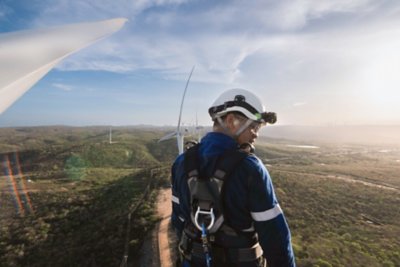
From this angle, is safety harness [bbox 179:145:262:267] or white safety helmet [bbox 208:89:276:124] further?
white safety helmet [bbox 208:89:276:124]

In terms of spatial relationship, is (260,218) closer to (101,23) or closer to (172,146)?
(101,23)

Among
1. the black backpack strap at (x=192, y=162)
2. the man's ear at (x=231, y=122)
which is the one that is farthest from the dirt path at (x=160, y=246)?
the man's ear at (x=231, y=122)

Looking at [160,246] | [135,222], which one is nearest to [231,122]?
[160,246]

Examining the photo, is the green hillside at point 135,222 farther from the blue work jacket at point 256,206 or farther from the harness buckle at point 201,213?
the harness buckle at point 201,213

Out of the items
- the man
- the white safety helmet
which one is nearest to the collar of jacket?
the man

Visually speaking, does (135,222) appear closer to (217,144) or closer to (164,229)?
(164,229)

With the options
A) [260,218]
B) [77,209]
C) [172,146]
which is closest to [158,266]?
[260,218]

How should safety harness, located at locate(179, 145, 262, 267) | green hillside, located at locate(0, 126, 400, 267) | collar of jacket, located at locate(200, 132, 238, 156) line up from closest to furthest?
1. safety harness, located at locate(179, 145, 262, 267)
2. collar of jacket, located at locate(200, 132, 238, 156)
3. green hillside, located at locate(0, 126, 400, 267)

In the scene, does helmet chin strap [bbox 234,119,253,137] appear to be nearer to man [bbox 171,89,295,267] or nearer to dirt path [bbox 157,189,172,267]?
man [bbox 171,89,295,267]
